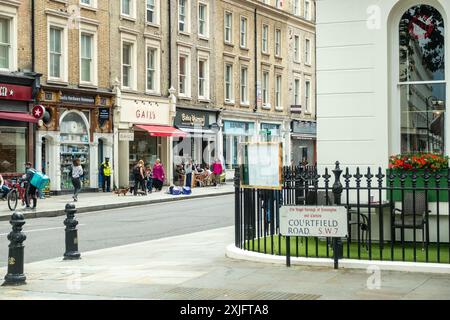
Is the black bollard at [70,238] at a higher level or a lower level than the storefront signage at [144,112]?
lower

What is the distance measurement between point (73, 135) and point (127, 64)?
565 cm

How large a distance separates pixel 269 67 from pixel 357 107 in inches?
1541

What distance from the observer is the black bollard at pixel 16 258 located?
972 centimetres

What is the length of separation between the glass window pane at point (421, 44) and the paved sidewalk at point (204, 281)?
389cm

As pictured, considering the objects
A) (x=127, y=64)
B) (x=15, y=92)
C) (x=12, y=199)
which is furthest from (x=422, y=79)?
(x=127, y=64)

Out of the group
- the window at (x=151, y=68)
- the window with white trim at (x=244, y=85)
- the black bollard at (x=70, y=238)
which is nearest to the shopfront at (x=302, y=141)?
the window with white trim at (x=244, y=85)

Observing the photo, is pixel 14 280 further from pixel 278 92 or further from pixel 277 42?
pixel 277 42

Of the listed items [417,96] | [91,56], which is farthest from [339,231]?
[91,56]

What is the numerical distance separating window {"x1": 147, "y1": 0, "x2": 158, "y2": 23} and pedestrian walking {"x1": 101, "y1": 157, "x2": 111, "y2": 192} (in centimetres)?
867

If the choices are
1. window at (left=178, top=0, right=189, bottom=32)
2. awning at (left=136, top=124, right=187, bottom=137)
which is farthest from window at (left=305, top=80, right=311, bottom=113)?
awning at (left=136, top=124, right=187, bottom=137)

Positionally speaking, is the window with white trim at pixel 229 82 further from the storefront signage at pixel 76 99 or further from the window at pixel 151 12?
the storefront signage at pixel 76 99

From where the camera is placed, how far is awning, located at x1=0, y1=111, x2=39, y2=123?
28.4 metres

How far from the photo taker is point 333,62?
12078mm

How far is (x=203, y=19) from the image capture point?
4353 centimetres
